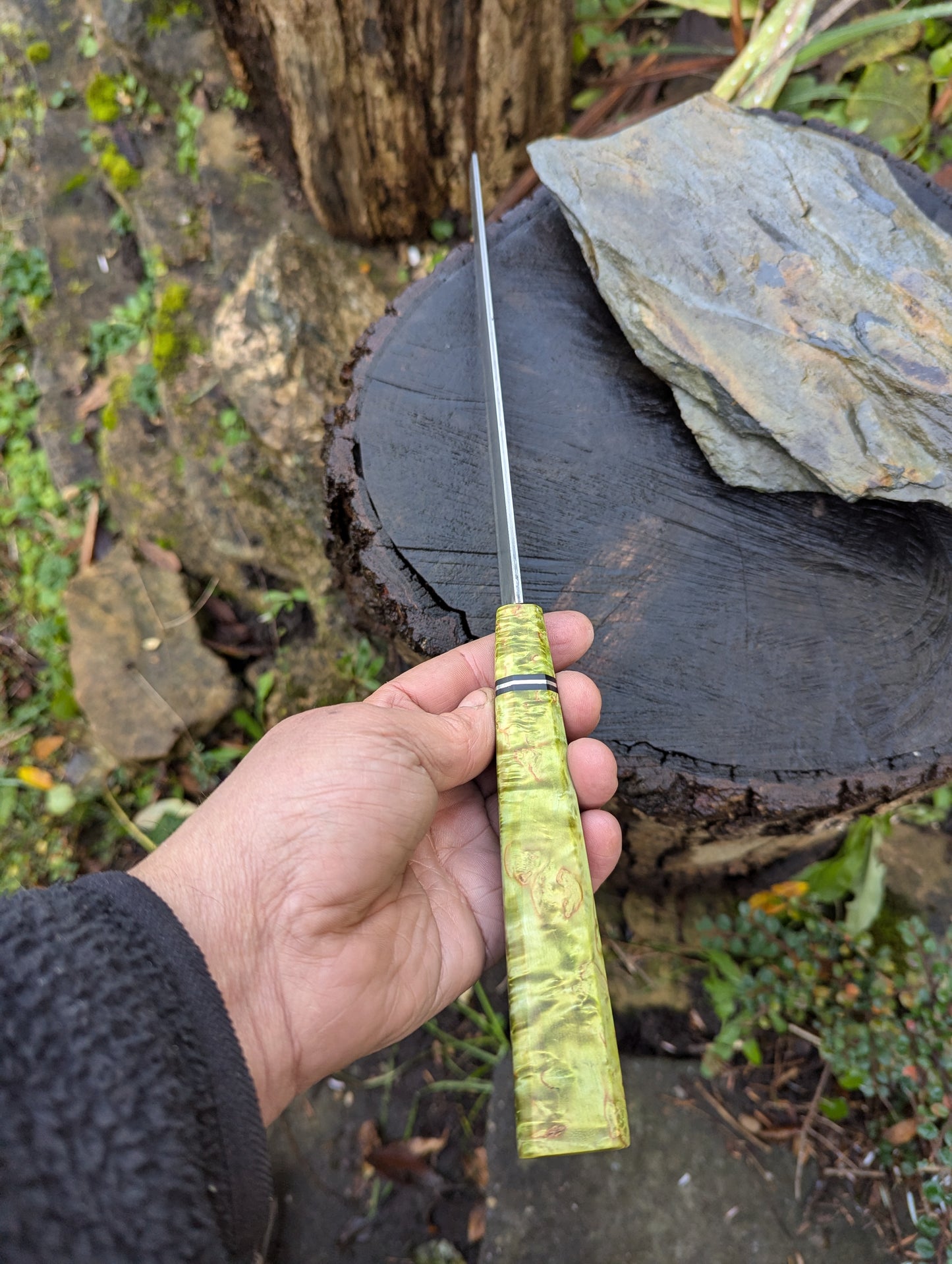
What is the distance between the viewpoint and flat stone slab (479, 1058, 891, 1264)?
2.00 metres

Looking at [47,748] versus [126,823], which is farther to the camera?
[47,748]

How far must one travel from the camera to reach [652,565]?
1537 mm

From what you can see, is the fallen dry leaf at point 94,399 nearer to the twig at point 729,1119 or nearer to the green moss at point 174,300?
the green moss at point 174,300

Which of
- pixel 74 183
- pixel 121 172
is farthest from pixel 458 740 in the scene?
pixel 74 183

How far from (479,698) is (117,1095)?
2.52ft

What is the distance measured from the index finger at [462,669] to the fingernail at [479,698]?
0.04 m

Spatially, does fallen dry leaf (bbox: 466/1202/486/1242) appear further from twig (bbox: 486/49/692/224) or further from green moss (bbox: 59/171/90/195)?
green moss (bbox: 59/171/90/195)

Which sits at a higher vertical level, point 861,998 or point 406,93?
point 406,93

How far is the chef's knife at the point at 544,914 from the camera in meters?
1.05

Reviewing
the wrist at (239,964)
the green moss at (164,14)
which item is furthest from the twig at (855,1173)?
the green moss at (164,14)

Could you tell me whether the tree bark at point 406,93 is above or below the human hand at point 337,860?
above

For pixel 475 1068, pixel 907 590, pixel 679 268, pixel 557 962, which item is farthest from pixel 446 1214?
pixel 679 268

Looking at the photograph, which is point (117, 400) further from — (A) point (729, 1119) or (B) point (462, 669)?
(A) point (729, 1119)

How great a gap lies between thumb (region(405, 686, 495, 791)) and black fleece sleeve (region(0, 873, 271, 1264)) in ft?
1.51
